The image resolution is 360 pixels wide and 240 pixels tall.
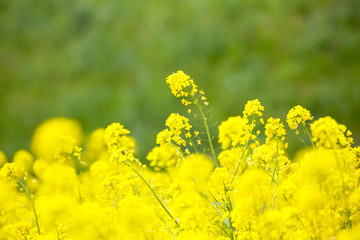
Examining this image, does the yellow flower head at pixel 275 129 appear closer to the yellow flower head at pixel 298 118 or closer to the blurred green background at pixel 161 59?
the yellow flower head at pixel 298 118

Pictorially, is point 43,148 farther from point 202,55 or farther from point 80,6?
point 80,6

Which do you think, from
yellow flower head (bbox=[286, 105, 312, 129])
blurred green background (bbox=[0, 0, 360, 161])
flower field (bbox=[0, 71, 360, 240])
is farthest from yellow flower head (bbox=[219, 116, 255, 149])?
blurred green background (bbox=[0, 0, 360, 161])

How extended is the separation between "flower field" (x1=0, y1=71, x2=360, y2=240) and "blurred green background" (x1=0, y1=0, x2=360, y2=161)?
539 centimetres

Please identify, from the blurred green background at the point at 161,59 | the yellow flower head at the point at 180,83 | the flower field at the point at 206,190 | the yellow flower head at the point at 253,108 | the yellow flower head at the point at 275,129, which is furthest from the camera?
the blurred green background at the point at 161,59

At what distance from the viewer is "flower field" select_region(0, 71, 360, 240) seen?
1.52 m

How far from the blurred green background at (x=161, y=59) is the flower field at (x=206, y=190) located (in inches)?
212

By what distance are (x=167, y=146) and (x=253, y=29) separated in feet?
24.9

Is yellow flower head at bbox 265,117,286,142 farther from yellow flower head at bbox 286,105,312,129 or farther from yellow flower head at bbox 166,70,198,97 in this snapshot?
yellow flower head at bbox 166,70,198,97

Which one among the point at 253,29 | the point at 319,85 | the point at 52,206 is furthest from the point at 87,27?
the point at 52,206

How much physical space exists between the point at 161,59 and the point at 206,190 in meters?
7.91

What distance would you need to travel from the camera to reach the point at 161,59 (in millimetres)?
9625

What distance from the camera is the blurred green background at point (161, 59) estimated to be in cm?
829

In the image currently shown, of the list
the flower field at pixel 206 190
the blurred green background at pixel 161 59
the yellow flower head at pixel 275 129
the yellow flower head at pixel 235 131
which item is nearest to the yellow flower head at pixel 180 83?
the flower field at pixel 206 190

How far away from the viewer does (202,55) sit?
909 cm
